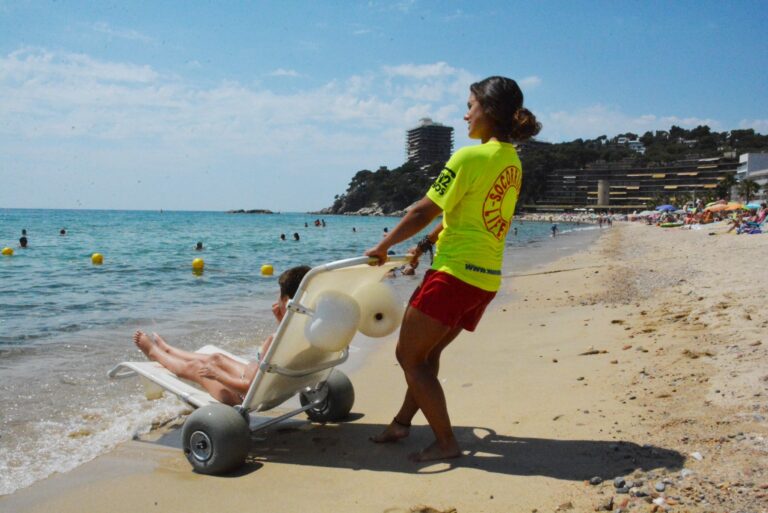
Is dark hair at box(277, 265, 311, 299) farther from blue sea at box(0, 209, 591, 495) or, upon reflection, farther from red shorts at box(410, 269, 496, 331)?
blue sea at box(0, 209, 591, 495)

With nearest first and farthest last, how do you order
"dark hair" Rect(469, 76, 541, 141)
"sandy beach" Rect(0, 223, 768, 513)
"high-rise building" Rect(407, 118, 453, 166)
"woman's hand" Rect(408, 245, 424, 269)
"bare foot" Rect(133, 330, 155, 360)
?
1. "sandy beach" Rect(0, 223, 768, 513)
2. "dark hair" Rect(469, 76, 541, 141)
3. "woman's hand" Rect(408, 245, 424, 269)
4. "bare foot" Rect(133, 330, 155, 360)
5. "high-rise building" Rect(407, 118, 453, 166)

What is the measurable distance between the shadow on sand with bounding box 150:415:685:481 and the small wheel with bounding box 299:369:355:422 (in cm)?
7

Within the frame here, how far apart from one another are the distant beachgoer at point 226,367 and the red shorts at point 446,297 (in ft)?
3.10

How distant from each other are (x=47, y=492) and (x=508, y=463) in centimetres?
236

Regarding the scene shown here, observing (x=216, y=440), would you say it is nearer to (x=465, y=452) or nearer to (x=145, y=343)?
(x=465, y=452)

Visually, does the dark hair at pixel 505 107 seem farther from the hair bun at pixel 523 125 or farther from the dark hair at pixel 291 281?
the dark hair at pixel 291 281

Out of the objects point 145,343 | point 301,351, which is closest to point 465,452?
point 301,351

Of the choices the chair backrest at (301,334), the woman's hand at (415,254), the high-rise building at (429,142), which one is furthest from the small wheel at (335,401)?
the high-rise building at (429,142)

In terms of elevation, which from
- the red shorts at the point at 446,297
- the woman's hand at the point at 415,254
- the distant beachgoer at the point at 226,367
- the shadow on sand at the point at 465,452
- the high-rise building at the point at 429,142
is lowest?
the shadow on sand at the point at 465,452

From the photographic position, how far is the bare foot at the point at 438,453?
10.4ft

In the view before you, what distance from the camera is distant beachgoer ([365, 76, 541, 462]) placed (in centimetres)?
298

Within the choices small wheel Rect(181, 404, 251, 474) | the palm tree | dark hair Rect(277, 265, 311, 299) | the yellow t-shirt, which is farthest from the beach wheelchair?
the palm tree

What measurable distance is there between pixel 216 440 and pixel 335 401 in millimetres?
1043

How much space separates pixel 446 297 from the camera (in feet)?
9.91
